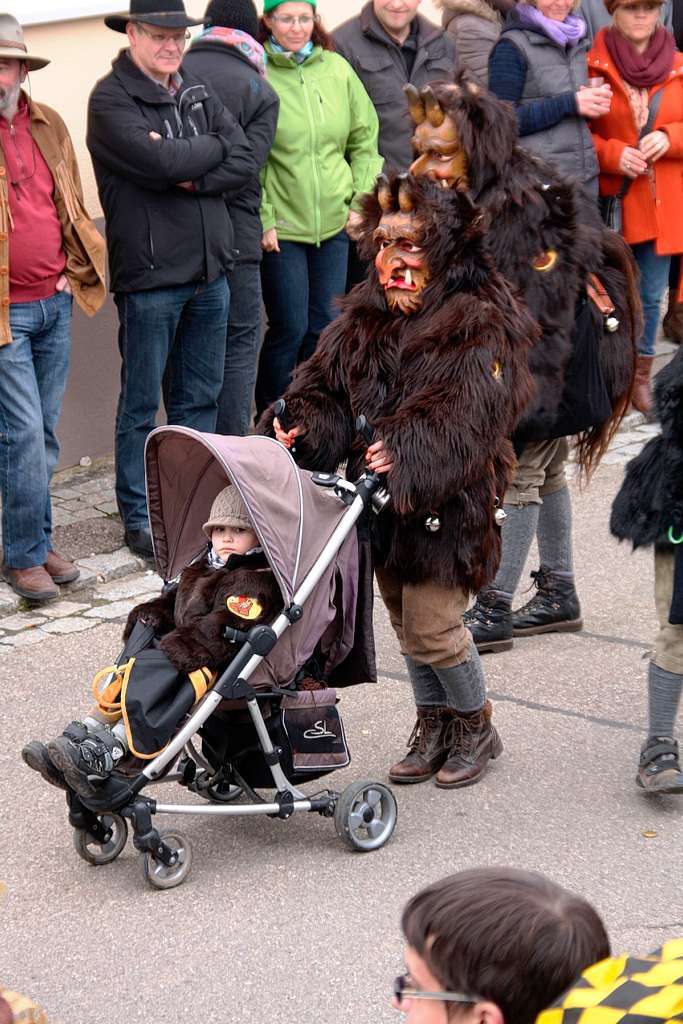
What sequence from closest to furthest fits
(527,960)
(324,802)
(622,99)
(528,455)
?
(527,960), (324,802), (528,455), (622,99)

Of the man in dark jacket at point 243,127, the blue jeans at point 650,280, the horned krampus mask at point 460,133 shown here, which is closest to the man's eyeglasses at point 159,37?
the man in dark jacket at point 243,127

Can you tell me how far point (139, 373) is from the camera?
6.83 meters

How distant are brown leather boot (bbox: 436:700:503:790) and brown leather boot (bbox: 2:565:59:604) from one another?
2.11 meters

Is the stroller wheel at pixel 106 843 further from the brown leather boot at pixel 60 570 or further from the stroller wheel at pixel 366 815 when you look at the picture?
the brown leather boot at pixel 60 570

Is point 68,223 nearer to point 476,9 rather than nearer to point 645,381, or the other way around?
point 476,9

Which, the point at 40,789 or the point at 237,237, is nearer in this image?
the point at 40,789

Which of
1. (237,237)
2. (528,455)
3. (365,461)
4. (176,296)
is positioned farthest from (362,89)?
(365,461)

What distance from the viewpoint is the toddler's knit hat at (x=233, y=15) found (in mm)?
7316

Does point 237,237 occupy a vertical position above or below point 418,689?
above

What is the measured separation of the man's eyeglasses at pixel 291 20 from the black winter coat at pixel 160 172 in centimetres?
82

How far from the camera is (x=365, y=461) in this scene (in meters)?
4.62

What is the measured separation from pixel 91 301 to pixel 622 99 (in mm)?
3277

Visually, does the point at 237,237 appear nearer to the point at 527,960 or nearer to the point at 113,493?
the point at 113,493

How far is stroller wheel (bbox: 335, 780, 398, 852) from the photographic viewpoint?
4344mm
